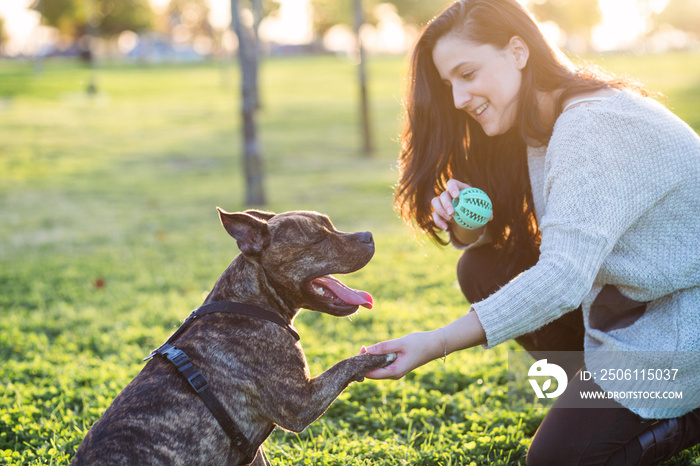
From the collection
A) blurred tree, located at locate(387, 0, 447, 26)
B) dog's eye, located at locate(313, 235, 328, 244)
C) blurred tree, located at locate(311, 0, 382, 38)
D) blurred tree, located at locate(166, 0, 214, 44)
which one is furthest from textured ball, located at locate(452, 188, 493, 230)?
blurred tree, located at locate(166, 0, 214, 44)

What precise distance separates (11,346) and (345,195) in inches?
351

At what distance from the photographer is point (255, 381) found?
3.17 metres

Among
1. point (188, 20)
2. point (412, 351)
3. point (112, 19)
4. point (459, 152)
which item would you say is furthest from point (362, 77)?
point (188, 20)

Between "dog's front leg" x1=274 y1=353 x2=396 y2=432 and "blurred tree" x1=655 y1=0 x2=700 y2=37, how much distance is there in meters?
73.1

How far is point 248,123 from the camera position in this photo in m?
13.0

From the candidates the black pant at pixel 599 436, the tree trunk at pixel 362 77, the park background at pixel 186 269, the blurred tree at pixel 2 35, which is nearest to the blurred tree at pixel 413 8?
the park background at pixel 186 269

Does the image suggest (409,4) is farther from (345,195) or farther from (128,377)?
(128,377)

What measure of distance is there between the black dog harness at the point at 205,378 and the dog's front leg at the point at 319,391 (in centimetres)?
20

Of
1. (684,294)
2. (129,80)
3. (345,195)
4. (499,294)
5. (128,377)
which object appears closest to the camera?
(499,294)

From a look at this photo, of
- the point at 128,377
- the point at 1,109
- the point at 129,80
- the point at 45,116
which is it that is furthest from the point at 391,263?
the point at 129,80

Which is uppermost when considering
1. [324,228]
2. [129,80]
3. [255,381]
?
[324,228]

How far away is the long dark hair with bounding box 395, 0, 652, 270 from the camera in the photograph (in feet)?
11.7

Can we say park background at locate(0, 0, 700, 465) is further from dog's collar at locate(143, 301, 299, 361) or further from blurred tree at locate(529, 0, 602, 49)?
blurred tree at locate(529, 0, 602, 49)

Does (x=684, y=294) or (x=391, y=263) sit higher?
(x=684, y=294)
